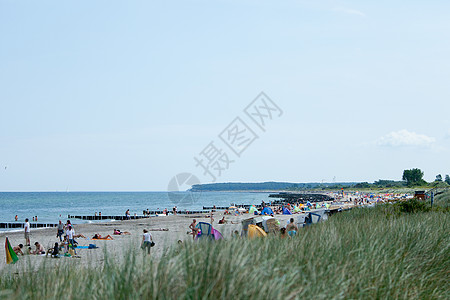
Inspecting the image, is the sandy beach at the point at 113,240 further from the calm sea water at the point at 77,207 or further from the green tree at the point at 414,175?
the green tree at the point at 414,175

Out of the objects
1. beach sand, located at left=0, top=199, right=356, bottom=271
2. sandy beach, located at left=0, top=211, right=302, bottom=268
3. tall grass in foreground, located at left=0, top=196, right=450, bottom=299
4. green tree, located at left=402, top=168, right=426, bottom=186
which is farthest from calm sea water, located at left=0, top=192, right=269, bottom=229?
green tree, located at left=402, top=168, right=426, bottom=186

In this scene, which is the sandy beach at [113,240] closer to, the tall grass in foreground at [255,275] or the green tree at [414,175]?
the tall grass in foreground at [255,275]

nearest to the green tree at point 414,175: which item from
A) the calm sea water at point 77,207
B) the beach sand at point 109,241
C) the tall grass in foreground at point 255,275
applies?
the calm sea water at point 77,207

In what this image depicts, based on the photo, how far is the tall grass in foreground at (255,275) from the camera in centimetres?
416

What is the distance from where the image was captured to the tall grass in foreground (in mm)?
4160

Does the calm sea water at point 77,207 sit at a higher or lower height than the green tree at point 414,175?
lower

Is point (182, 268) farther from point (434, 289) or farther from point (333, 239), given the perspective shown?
point (434, 289)

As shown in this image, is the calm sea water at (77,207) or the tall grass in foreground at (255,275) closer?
the tall grass in foreground at (255,275)

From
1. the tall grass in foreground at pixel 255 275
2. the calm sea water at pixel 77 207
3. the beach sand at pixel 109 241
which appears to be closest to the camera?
the tall grass in foreground at pixel 255 275

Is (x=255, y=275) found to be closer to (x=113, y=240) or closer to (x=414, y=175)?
(x=113, y=240)

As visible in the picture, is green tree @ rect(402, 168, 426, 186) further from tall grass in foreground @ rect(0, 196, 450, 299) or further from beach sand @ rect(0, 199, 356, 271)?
tall grass in foreground @ rect(0, 196, 450, 299)

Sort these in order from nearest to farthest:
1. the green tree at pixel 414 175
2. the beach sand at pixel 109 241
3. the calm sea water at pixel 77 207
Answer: the beach sand at pixel 109 241, the calm sea water at pixel 77 207, the green tree at pixel 414 175

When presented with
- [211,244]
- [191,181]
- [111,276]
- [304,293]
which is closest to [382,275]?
[304,293]

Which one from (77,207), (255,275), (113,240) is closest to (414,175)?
(77,207)
